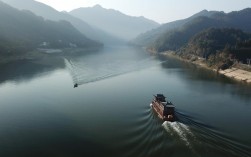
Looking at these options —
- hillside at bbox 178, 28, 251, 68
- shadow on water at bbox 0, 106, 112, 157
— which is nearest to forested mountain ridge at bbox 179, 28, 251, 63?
hillside at bbox 178, 28, 251, 68

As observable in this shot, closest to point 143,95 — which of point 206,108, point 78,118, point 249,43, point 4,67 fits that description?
point 206,108

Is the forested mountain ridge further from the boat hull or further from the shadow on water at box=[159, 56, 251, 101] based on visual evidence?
the boat hull

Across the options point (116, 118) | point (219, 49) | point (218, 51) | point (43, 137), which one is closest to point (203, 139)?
point (116, 118)

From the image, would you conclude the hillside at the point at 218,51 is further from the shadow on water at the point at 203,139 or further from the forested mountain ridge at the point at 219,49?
the shadow on water at the point at 203,139

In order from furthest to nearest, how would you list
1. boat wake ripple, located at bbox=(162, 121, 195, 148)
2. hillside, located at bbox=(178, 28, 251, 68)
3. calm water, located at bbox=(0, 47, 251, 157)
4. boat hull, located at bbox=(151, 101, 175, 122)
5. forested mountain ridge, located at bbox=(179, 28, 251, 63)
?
forested mountain ridge, located at bbox=(179, 28, 251, 63)
hillside, located at bbox=(178, 28, 251, 68)
boat hull, located at bbox=(151, 101, 175, 122)
boat wake ripple, located at bbox=(162, 121, 195, 148)
calm water, located at bbox=(0, 47, 251, 157)

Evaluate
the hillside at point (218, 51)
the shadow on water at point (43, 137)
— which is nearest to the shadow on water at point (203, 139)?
the shadow on water at point (43, 137)

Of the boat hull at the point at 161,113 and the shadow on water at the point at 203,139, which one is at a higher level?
the boat hull at the point at 161,113

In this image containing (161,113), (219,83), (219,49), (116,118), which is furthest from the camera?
(219,49)

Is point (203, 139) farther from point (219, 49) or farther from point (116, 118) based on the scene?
point (219, 49)
